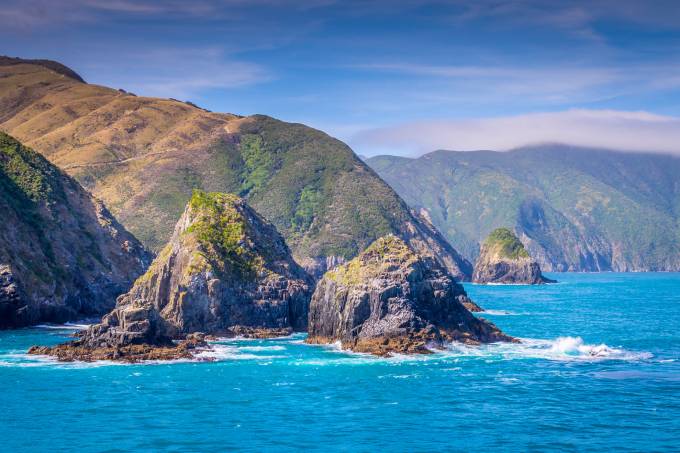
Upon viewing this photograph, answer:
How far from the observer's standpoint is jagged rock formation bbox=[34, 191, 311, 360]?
4515 inches

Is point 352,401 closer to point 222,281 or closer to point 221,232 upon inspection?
point 222,281

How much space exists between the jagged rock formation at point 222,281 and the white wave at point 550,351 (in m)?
33.3

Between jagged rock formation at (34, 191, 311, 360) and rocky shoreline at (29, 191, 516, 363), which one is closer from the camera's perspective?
rocky shoreline at (29, 191, 516, 363)

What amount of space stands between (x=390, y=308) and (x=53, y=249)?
78.4 metres

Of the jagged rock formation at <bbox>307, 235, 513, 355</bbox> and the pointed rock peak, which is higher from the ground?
the pointed rock peak

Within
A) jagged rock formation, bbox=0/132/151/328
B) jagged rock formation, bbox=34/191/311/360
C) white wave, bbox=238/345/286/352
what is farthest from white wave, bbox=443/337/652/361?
jagged rock formation, bbox=0/132/151/328

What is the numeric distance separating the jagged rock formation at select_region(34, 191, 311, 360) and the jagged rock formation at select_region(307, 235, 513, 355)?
15.5 m

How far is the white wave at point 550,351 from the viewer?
92.4 m

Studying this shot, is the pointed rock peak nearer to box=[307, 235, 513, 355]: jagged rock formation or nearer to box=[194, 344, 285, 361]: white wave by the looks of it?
box=[307, 235, 513, 355]: jagged rock formation

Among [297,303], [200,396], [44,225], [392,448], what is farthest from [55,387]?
[44,225]

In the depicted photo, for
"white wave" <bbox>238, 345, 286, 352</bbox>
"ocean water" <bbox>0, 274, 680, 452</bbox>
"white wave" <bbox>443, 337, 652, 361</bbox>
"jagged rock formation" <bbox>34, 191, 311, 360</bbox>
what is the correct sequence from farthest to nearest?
"jagged rock formation" <bbox>34, 191, 311, 360</bbox> < "white wave" <bbox>238, 345, 286, 352</bbox> < "white wave" <bbox>443, 337, 652, 361</bbox> < "ocean water" <bbox>0, 274, 680, 452</bbox>

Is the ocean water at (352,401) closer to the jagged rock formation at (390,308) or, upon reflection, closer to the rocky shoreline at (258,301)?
the jagged rock formation at (390,308)

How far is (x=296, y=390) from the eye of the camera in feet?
239

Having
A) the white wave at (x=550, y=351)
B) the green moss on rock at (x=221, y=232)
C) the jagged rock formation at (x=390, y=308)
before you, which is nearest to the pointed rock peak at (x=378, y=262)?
the jagged rock formation at (x=390, y=308)
